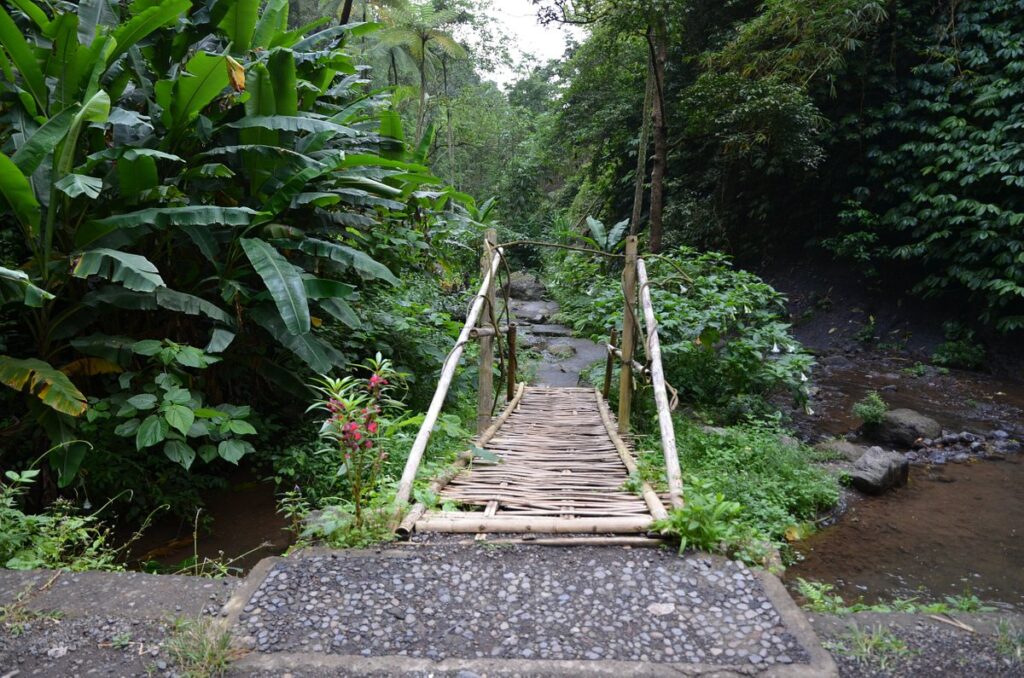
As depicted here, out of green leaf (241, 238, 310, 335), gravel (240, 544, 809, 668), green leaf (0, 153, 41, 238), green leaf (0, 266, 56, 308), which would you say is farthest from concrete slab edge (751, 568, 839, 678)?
green leaf (0, 153, 41, 238)

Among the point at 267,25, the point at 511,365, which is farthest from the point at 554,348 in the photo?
the point at 267,25

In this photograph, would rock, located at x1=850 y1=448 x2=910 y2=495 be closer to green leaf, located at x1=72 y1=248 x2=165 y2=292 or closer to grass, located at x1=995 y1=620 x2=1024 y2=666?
grass, located at x1=995 y1=620 x2=1024 y2=666

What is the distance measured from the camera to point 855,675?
1.64 m

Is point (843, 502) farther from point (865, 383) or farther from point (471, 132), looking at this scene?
point (471, 132)

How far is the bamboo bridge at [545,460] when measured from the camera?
95.0 inches

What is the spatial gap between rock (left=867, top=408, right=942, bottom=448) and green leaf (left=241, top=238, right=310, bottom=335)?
5880 mm

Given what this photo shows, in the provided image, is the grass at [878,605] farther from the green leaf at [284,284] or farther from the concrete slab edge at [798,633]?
the green leaf at [284,284]

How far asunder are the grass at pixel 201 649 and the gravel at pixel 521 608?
0.27 feet

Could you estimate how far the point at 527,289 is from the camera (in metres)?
15.1

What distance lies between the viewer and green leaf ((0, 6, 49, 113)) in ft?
10.9

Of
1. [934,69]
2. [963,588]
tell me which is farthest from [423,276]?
[934,69]

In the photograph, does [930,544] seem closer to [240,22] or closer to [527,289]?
[240,22]

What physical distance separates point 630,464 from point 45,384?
10.2 ft

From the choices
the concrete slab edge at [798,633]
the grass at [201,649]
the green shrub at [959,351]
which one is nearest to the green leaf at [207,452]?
the grass at [201,649]
